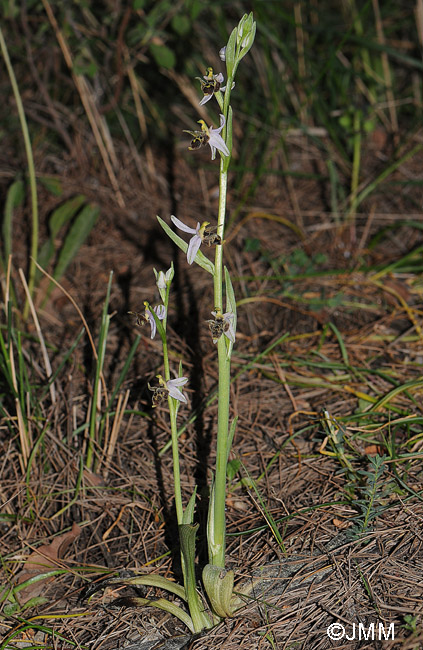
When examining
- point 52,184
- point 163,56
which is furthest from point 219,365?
point 52,184

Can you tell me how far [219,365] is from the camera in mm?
1436

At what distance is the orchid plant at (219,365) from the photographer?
1375 millimetres

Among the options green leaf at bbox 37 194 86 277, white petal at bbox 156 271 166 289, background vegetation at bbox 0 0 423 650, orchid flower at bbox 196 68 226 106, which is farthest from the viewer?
green leaf at bbox 37 194 86 277

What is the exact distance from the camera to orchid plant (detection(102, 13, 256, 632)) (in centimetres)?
138

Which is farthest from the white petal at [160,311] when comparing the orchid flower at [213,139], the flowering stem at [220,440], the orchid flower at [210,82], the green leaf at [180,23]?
the green leaf at [180,23]

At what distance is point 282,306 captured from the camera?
2.80 meters

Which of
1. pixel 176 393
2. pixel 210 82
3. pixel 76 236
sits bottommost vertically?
pixel 176 393

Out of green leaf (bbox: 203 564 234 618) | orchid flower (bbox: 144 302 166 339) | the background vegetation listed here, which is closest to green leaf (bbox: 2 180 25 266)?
the background vegetation

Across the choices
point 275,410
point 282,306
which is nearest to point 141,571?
point 275,410

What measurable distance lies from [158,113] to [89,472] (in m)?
2.61

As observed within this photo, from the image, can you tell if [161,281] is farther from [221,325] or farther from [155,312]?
[221,325]

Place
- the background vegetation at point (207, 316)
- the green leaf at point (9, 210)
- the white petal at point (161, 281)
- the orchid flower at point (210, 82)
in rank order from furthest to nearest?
the green leaf at point (9, 210) → the background vegetation at point (207, 316) → the white petal at point (161, 281) → the orchid flower at point (210, 82)

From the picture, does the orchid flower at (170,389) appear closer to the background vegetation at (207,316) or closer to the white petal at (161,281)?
the white petal at (161,281)

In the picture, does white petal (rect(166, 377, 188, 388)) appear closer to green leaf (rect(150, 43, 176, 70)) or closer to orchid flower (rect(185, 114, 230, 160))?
orchid flower (rect(185, 114, 230, 160))
